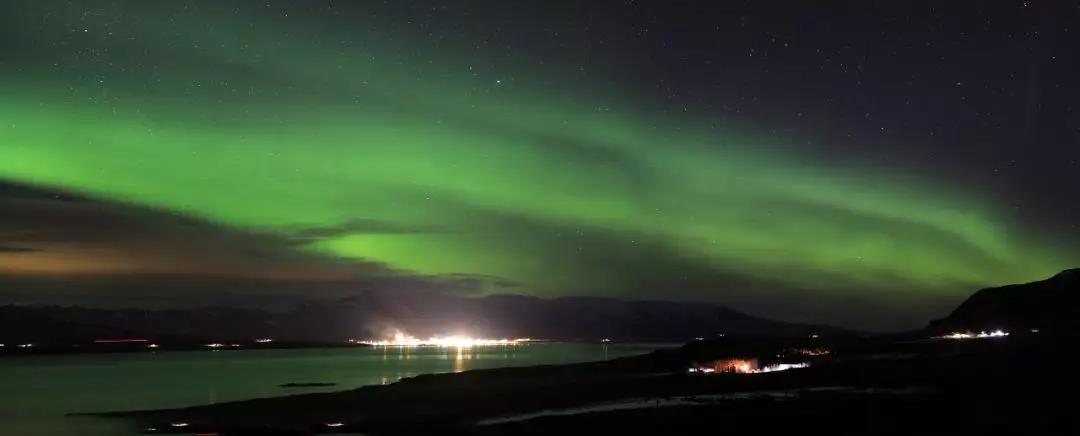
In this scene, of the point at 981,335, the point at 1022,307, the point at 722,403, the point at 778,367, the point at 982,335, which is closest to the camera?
the point at 722,403

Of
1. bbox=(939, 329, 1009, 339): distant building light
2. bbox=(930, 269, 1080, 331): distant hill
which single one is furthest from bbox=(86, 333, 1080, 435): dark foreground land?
bbox=(930, 269, 1080, 331): distant hill

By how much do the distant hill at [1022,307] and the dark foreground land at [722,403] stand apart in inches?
1673

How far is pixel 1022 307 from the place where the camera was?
118 meters

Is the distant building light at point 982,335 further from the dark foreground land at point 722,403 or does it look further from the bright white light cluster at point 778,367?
the bright white light cluster at point 778,367

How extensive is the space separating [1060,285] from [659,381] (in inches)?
3484

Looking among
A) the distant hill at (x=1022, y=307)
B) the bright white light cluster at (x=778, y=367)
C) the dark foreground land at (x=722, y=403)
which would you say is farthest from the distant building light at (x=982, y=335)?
the bright white light cluster at (x=778, y=367)

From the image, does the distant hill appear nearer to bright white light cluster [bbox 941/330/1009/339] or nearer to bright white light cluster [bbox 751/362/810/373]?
bright white light cluster [bbox 941/330/1009/339]

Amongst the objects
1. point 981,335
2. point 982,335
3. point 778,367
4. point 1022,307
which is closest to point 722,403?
point 778,367

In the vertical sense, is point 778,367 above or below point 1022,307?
below

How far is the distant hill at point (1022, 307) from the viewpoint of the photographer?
107 m

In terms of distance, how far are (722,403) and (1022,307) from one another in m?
94.4

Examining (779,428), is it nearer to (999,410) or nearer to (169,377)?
(999,410)

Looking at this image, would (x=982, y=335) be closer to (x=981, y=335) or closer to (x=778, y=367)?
(x=981, y=335)

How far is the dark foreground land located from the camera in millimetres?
32375
